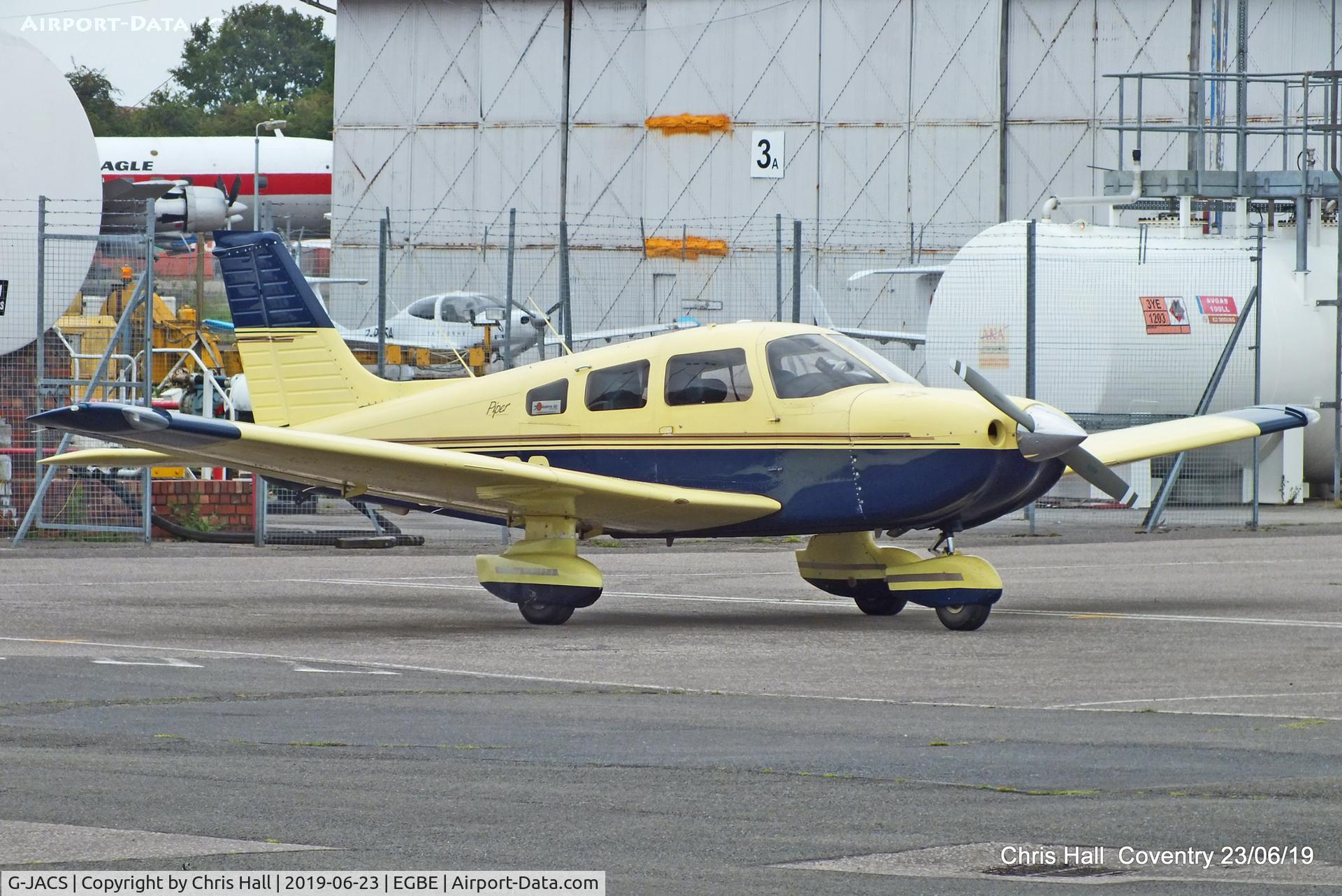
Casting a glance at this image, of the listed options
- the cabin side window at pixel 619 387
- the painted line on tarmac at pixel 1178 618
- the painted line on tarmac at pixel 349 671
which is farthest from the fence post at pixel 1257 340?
the painted line on tarmac at pixel 349 671

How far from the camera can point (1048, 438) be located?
1186cm

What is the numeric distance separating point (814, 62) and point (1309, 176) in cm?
1366

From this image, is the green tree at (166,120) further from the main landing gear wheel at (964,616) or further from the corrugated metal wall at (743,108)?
the main landing gear wheel at (964,616)

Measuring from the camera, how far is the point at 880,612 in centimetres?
A: 1370

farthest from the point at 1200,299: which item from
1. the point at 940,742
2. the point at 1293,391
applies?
the point at 940,742

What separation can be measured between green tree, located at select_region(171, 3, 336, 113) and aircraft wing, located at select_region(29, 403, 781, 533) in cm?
10226

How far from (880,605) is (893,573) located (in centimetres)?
83

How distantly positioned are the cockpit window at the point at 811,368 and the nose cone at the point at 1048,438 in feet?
4.48

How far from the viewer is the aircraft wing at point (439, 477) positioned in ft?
38.0

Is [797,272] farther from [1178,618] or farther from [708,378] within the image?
[1178,618]

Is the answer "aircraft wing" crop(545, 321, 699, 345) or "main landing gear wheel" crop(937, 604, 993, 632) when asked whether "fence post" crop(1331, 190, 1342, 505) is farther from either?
"main landing gear wheel" crop(937, 604, 993, 632)

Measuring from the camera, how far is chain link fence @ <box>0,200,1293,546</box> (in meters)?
20.0

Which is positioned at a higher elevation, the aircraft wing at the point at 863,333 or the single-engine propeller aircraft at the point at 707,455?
the aircraft wing at the point at 863,333

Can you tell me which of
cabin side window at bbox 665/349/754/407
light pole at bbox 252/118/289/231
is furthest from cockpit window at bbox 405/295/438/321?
cabin side window at bbox 665/349/754/407
